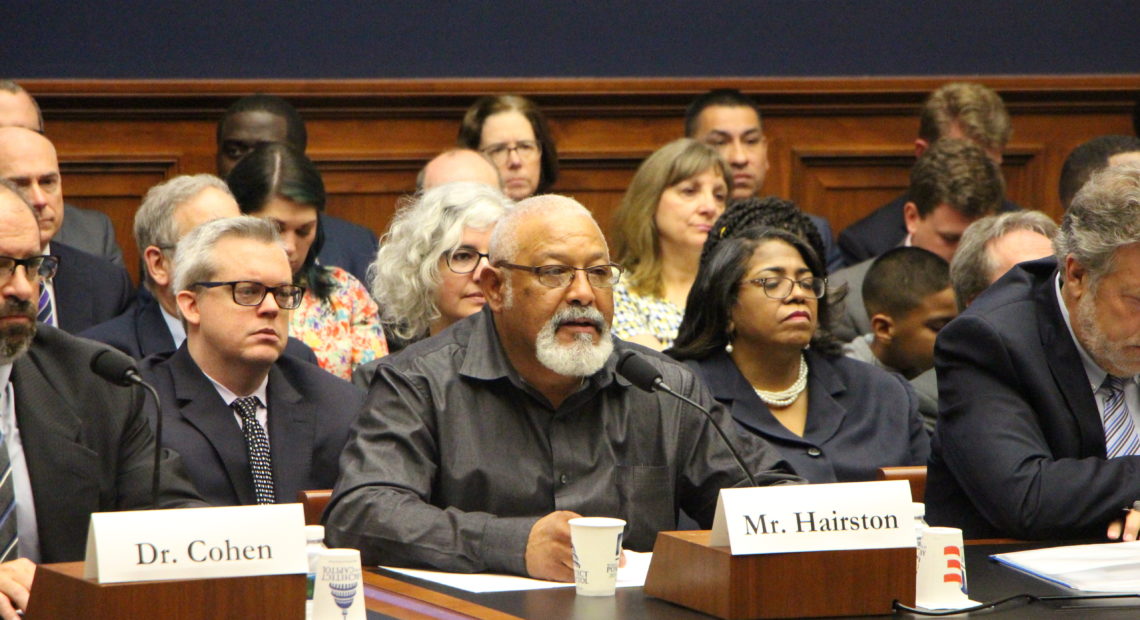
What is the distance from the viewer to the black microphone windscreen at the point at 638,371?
2566mm

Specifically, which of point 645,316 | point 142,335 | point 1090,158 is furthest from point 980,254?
point 142,335

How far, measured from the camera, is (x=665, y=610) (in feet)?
6.96

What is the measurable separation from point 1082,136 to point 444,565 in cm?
447

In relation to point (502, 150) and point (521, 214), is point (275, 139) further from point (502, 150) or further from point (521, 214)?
point (521, 214)

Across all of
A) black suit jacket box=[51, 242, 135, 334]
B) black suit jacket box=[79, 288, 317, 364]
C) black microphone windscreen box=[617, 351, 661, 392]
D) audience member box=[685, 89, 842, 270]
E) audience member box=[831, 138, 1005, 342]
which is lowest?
black microphone windscreen box=[617, 351, 661, 392]

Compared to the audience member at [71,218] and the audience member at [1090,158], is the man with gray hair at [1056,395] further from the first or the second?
the audience member at [71,218]

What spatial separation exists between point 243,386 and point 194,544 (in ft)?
4.92

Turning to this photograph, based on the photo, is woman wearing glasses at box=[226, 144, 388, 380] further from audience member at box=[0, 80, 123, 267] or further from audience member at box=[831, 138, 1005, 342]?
audience member at box=[831, 138, 1005, 342]

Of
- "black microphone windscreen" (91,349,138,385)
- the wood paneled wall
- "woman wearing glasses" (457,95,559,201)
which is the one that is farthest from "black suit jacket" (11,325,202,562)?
the wood paneled wall

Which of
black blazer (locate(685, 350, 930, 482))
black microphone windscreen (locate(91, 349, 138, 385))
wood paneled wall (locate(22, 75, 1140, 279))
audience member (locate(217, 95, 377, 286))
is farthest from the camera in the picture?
wood paneled wall (locate(22, 75, 1140, 279))

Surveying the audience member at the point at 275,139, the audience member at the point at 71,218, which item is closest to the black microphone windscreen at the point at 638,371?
the audience member at the point at 275,139

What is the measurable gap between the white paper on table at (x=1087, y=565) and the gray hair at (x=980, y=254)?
1489mm

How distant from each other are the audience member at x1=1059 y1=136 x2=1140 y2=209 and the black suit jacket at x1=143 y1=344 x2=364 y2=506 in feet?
9.04

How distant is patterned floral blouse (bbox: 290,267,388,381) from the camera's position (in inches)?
167
